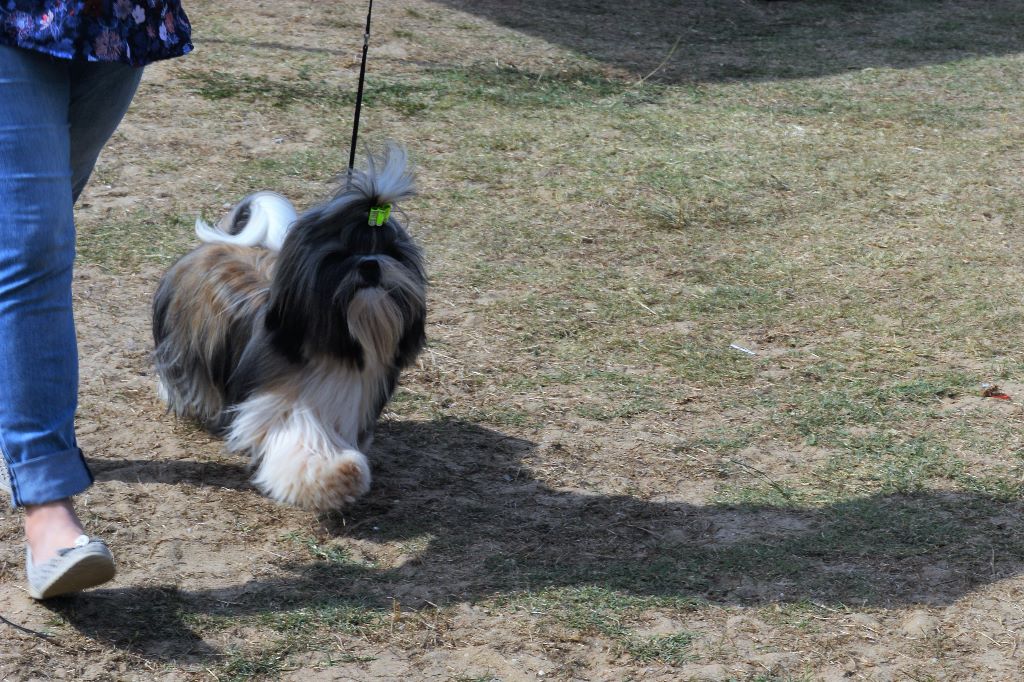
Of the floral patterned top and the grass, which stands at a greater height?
the floral patterned top

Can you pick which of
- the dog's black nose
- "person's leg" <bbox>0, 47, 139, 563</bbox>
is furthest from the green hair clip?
"person's leg" <bbox>0, 47, 139, 563</bbox>

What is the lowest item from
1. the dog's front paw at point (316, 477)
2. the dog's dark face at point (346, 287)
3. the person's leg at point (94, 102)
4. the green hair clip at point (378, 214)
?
the dog's front paw at point (316, 477)

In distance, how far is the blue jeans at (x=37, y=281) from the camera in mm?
2600

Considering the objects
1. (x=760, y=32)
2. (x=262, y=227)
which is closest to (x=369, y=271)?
(x=262, y=227)

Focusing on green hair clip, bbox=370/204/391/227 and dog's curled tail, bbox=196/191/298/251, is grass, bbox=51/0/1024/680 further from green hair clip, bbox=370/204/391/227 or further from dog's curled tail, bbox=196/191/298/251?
green hair clip, bbox=370/204/391/227

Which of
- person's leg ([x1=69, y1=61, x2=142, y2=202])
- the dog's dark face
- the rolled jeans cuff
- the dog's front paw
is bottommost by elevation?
the dog's front paw

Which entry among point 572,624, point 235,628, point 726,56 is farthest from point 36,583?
point 726,56

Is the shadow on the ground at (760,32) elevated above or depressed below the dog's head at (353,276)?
above

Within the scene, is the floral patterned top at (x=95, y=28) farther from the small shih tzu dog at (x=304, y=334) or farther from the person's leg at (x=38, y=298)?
the small shih tzu dog at (x=304, y=334)

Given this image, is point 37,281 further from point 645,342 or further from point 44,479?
point 645,342

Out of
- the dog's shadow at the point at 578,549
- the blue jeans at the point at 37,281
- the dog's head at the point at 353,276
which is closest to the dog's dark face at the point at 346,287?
the dog's head at the point at 353,276

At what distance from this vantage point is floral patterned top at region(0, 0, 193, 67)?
257 cm

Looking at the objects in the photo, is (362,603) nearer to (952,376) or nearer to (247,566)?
(247,566)

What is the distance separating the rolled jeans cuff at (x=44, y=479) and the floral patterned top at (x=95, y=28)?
0.89m
